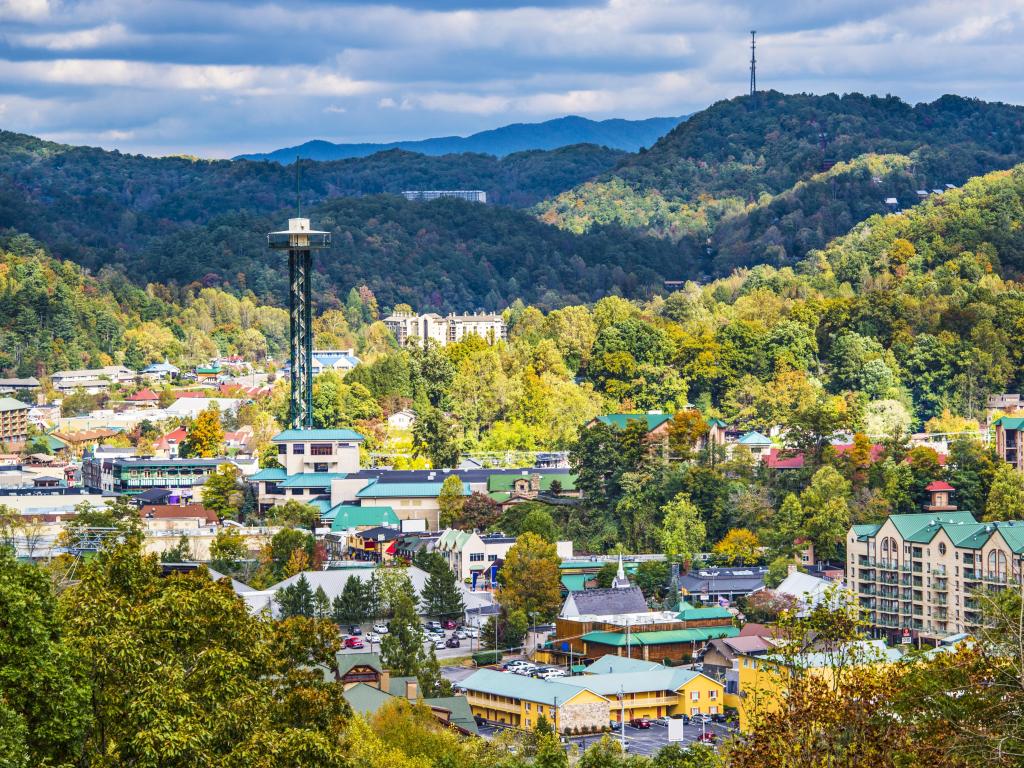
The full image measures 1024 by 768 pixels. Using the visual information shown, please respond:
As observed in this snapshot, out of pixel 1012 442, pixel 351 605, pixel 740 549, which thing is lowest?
pixel 351 605

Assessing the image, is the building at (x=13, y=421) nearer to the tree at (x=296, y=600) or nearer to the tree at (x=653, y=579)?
the tree at (x=296, y=600)

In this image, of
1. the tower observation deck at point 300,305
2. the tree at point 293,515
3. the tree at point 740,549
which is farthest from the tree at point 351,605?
the tower observation deck at point 300,305

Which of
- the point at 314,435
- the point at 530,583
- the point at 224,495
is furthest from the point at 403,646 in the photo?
the point at 314,435

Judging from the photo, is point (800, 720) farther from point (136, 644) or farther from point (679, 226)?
point (679, 226)

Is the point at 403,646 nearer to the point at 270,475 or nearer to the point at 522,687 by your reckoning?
the point at 522,687

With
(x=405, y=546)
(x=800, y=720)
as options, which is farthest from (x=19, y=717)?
(x=405, y=546)
